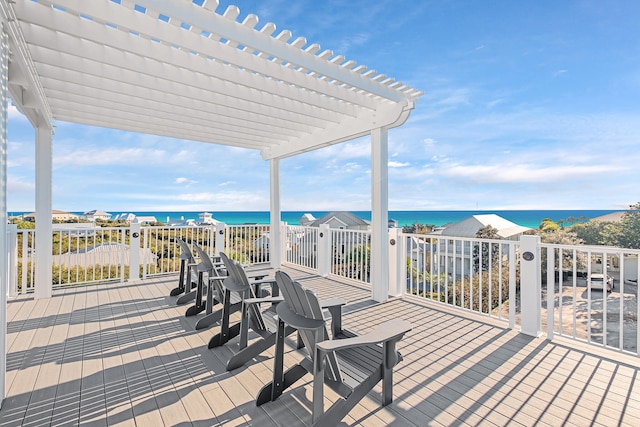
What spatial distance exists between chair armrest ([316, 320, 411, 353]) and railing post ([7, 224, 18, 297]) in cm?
529

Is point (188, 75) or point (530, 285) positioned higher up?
point (188, 75)

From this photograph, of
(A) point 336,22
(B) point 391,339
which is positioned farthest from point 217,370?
(A) point 336,22

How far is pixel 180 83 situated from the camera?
3.67m

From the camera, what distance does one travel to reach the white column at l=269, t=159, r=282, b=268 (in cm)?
717

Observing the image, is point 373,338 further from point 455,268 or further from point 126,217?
point 126,217

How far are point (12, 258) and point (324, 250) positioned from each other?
196 inches

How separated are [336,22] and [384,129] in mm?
3936

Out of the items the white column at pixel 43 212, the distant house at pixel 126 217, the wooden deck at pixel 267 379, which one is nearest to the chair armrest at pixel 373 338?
the wooden deck at pixel 267 379

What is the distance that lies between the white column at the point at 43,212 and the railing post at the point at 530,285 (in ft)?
21.1

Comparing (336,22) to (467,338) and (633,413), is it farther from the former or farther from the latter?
(633,413)

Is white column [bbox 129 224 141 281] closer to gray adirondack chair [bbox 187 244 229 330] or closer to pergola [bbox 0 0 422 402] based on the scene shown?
pergola [bbox 0 0 422 402]

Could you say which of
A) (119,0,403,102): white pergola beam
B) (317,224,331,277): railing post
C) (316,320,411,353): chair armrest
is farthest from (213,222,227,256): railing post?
(316,320,411,353): chair armrest

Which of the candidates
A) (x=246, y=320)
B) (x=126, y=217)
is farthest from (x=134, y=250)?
(x=126, y=217)

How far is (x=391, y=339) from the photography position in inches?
75.7
